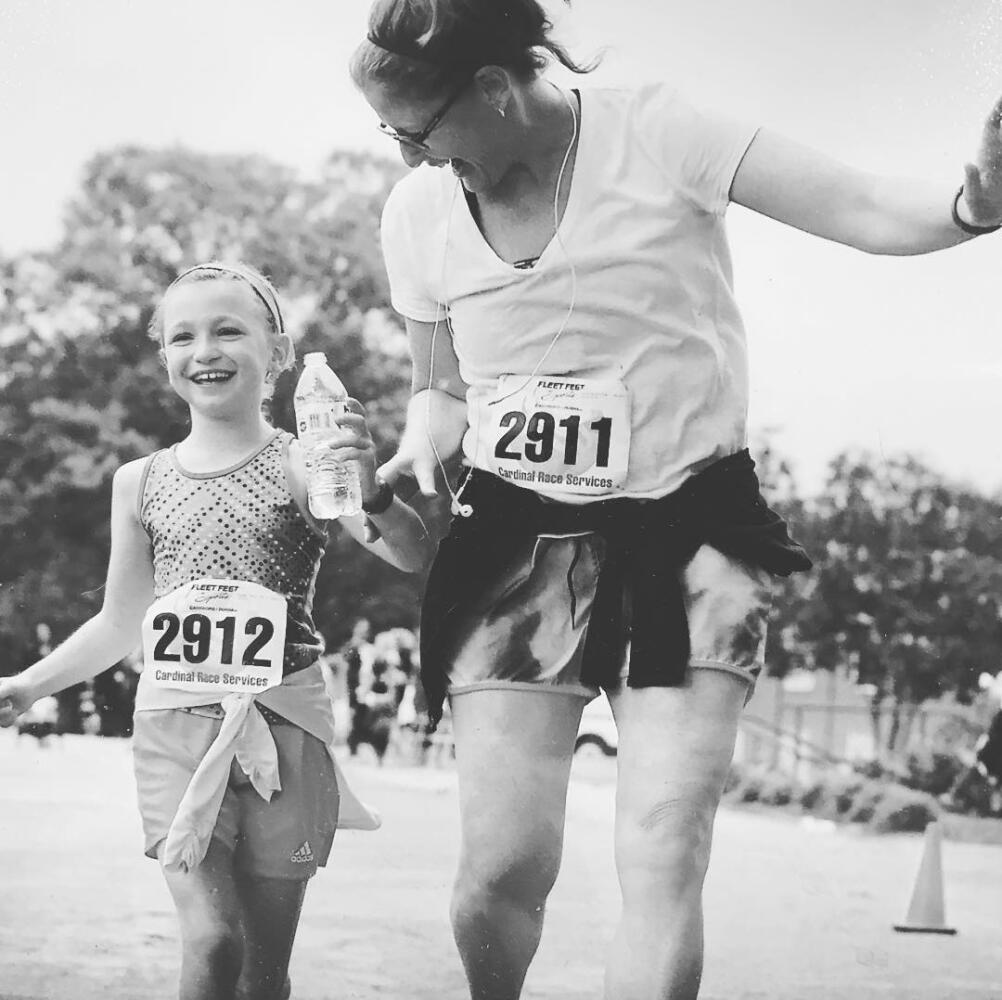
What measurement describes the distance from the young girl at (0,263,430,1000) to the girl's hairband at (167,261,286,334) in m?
0.06

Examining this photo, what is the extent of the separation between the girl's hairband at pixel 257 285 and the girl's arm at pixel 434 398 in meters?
0.44

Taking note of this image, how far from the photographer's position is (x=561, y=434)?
6.88 ft

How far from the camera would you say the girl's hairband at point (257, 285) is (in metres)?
2.70

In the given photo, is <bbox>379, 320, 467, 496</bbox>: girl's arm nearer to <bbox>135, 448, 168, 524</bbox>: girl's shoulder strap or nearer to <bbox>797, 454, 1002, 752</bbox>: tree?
<bbox>135, 448, 168, 524</bbox>: girl's shoulder strap

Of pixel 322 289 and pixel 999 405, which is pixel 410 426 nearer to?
pixel 322 289

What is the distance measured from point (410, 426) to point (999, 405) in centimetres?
131

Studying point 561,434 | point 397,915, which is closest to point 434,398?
point 561,434

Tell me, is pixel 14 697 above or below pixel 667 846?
above

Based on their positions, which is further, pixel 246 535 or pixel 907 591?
pixel 907 591

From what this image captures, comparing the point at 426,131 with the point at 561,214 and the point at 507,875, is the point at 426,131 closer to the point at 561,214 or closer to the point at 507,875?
the point at 561,214

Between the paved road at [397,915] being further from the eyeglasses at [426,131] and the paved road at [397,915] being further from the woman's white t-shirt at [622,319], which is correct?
the eyeglasses at [426,131]

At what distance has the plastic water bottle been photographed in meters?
2.27

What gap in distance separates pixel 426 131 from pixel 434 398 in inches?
16.3

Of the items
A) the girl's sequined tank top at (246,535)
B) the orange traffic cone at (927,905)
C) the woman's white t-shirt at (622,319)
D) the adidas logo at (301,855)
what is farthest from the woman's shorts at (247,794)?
the orange traffic cone at (927,905)
